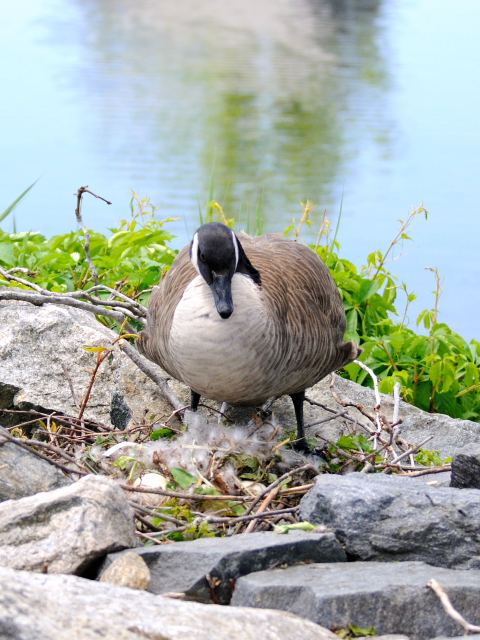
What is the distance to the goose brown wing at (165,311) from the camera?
4.16 meters

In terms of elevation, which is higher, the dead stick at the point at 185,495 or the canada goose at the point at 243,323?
the canada goose at the point at 243,323

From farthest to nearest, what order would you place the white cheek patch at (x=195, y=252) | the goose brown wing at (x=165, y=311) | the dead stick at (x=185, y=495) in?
1. the goose brown wing at (x=165, y=311)
2. the white cheek patch at (x=195, y=252)
3. the dead stick at (x=185, y=495)

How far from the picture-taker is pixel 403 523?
9.07ft

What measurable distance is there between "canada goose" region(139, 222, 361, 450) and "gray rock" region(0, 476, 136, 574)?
3.60 ft

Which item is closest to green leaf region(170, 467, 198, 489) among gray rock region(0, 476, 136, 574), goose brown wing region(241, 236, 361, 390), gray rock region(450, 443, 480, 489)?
gray rock region(0, 476, 136, 574)

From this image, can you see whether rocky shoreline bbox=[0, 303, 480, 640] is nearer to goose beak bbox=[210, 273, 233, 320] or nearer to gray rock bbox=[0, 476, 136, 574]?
gray rock bbox=[0, 476, 136, 574]

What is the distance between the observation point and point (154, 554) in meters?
2.66

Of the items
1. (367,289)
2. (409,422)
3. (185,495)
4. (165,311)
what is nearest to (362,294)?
(367,289)

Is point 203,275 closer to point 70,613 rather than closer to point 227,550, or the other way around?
point 227,550

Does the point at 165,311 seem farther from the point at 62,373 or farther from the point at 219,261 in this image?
the point at 62,373

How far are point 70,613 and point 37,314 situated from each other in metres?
3.22

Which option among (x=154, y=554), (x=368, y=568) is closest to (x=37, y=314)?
(x=154, y=554)

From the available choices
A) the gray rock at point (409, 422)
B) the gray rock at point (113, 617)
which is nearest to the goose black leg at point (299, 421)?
the gray rock at point (409, 422)

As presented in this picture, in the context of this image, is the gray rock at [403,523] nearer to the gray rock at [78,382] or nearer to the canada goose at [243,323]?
the canada goose at [243,323]
